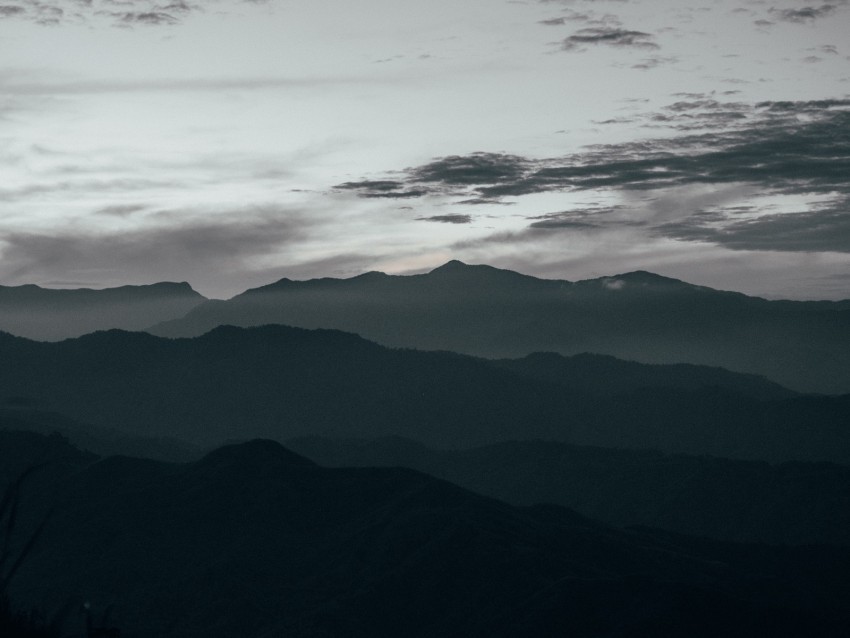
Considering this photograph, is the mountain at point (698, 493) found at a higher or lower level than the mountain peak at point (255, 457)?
lower

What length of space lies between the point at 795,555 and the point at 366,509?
47.7 meters

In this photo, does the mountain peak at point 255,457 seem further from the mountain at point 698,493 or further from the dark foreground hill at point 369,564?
the mountain at point 698,493

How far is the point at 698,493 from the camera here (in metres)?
174

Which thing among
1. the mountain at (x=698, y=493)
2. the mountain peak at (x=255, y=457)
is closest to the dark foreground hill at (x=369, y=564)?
the mountain peak at (x=255, y=457)

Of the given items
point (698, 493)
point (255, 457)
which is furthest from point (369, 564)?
point (698, 493)

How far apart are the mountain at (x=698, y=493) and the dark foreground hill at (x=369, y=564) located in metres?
36.2

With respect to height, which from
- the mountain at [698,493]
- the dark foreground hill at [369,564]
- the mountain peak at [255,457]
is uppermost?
the mountain peak at [255,457]

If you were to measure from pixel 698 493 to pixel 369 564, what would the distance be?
8793 cm

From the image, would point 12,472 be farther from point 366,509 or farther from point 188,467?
point 366,509

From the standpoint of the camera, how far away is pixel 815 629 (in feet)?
262

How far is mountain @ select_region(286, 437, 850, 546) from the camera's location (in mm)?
160875

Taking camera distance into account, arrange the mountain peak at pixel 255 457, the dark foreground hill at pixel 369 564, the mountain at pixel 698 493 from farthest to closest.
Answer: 1. the mountain at pixel 698 493
2. the mountain peak at pixel 255 457
3. the dark foreground hill at pixel 369 564

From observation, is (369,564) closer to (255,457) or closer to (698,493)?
(255,457)

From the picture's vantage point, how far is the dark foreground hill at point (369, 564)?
268 ft
